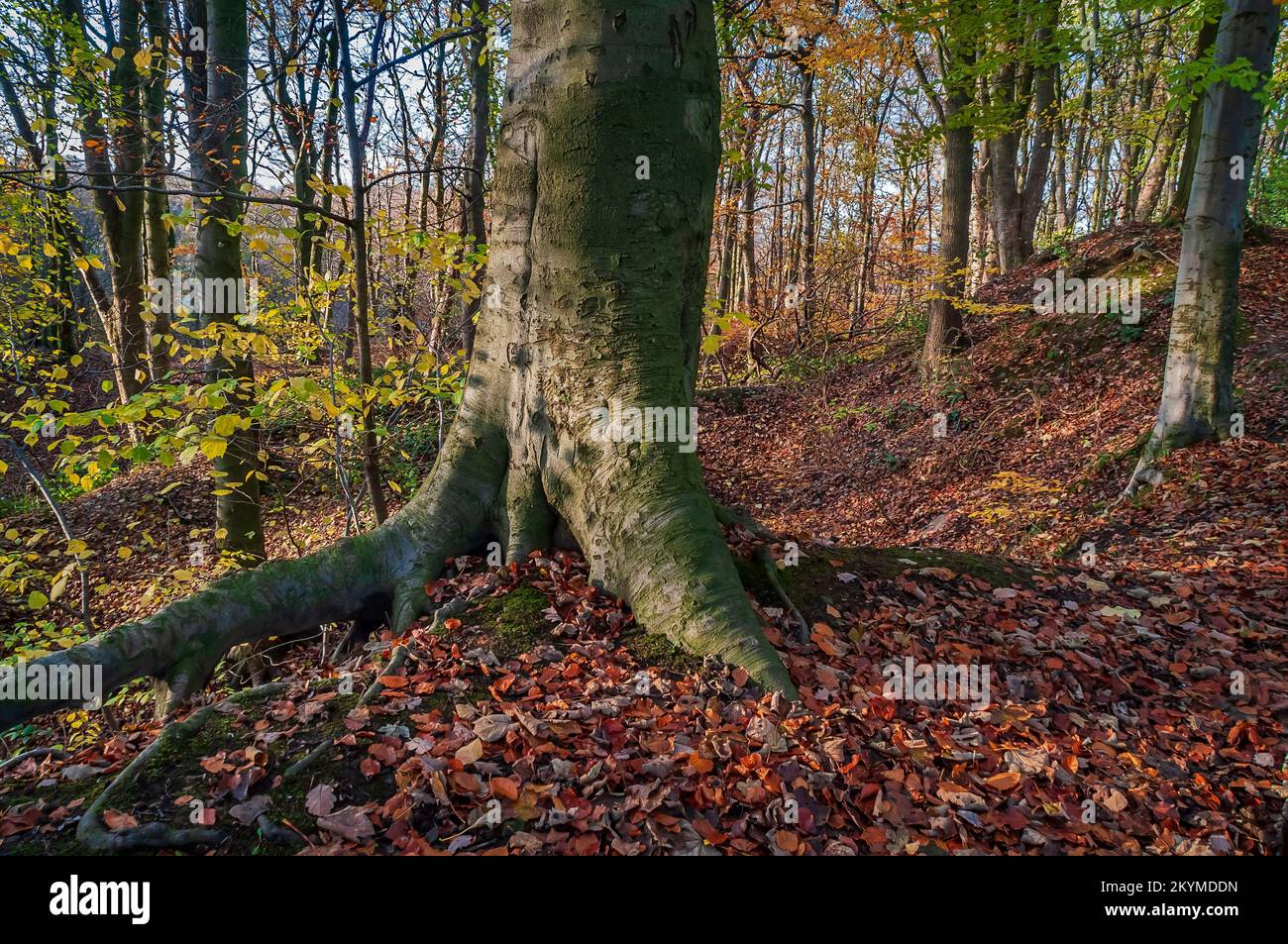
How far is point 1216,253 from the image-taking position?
623 centimetres

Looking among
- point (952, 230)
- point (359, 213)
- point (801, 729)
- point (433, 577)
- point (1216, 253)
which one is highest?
point (952, 230)

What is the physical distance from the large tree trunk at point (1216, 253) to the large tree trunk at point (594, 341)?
18.9 ft

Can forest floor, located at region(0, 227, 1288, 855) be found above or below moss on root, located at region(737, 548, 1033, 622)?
below

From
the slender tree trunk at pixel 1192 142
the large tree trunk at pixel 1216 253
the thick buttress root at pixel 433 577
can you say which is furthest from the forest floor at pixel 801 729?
the slender tree trunk at pixel 1192 142

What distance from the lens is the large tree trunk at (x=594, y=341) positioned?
3143 millimetres

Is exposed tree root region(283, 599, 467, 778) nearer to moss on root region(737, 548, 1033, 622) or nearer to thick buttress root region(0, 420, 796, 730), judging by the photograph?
thick buttress root region(0, 420, 796, 730)

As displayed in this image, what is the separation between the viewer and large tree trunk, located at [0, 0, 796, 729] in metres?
3.14

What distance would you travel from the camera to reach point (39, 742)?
16.2 ft

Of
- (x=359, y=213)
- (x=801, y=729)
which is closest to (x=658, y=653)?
(x=801, y=729)

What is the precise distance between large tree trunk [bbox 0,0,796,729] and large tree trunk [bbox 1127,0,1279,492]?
575 cm

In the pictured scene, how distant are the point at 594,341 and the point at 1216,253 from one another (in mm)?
6632

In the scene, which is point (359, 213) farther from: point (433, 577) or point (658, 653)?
point (658, 653)

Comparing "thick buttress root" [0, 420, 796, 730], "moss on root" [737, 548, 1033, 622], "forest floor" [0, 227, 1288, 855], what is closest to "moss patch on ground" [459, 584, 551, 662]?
"forest floor" [0, 227, 1288, 855]
